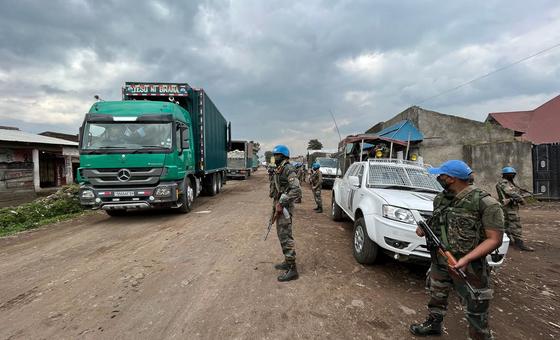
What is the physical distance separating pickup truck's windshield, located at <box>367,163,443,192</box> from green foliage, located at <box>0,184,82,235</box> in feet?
27.1

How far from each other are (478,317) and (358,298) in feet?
4.18

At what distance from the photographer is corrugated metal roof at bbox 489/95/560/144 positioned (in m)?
19.8

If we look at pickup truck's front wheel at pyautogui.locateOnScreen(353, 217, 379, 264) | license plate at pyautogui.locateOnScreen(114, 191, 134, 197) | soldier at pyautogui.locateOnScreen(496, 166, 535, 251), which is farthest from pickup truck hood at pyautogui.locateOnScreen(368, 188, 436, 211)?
license plate at pyautogui.locateOnScreen(114, 191, 134, 197)

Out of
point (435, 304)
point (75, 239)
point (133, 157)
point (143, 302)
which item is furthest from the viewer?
point (133, 157)

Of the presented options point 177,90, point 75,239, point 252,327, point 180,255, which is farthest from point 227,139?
point 252,327

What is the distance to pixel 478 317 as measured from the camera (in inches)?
83.6

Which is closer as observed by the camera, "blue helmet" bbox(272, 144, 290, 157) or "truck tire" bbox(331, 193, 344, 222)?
"blue helmet" bbox(272, 144, 290, 157)

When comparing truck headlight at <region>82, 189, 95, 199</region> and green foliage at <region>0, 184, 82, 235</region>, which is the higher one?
truck headlight at <region>82, 189, 95, 199</region>

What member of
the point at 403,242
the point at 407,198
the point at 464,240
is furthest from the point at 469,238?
the point at 407,198

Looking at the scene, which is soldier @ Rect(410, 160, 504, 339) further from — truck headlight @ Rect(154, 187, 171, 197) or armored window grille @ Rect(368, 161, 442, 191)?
truck headlight @ Rect(154, 187, 171, 197)

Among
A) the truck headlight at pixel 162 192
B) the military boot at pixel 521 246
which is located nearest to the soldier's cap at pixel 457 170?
the military boot at pixel 521 246

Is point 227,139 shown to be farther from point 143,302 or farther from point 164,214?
point 143,302

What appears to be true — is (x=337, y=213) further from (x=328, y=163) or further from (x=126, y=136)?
(x=328, y=163)

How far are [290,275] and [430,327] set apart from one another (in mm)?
1647
